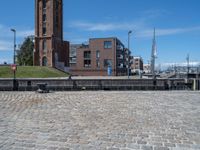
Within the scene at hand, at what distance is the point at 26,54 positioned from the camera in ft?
298

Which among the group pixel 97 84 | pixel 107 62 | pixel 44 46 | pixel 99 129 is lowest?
pixel 99 129

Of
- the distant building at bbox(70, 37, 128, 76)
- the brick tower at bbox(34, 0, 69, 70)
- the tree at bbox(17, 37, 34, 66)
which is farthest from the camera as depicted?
the tree at bbox(17, 37, 34, 66)

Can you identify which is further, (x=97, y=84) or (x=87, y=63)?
(x=87, y=63)

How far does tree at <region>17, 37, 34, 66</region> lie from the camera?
3529 inches

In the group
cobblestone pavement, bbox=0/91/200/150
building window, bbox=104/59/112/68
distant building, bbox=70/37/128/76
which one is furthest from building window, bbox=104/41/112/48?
cobblestone pavement, bbox=0/91/200/150

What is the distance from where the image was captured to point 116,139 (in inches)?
257

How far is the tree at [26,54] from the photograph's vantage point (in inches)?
3529

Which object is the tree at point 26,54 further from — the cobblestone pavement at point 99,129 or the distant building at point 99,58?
the cobblestone pavement at point 99,129

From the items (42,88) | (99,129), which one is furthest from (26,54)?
(99,129)

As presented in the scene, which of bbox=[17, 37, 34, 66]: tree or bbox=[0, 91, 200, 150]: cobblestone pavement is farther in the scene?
bbox=[17, 37, 34, 66]: tree

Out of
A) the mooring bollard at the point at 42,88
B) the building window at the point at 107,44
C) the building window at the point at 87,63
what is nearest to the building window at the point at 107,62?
the building window at the point at 107,44

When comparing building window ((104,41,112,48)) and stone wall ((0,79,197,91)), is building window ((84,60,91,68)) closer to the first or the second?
building window ((104,41,112,48))

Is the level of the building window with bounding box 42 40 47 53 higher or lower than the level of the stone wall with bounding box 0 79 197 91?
higher

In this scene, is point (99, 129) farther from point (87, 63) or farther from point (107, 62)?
point (87, 63)
